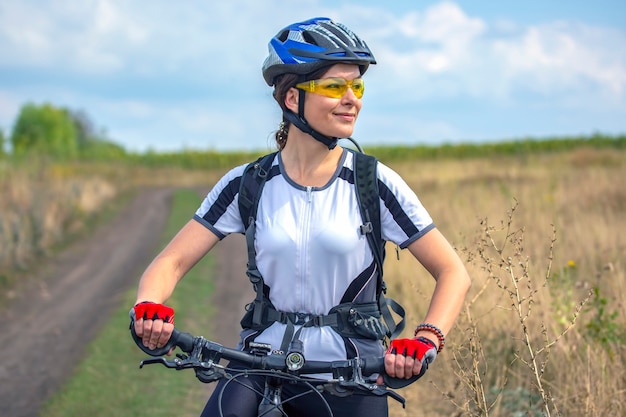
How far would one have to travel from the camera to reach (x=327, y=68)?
121 inches

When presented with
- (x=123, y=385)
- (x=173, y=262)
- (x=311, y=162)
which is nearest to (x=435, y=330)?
(x=311, y=162)

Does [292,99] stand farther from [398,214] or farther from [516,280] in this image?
[516,280]

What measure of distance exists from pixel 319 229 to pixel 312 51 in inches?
27.2

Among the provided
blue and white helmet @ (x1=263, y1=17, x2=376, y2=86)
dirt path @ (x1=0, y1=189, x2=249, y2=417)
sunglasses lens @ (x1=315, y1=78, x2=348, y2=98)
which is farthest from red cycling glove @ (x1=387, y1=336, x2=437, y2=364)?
dirt path @ (x1=0, y1=189, x2=249, y2=417)

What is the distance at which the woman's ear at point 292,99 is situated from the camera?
319cm

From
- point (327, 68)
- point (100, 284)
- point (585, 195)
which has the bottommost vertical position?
point (100, 284)

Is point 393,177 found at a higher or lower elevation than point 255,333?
higher

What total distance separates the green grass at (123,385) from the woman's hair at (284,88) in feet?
13.5

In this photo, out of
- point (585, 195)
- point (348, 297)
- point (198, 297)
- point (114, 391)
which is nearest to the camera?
point (348, 297)

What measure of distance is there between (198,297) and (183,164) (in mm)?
48993

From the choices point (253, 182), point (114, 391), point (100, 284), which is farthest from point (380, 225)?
point (100, 284)

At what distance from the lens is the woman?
116 inches

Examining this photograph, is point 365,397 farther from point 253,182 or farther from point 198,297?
point 198,297

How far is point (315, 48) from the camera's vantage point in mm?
3061
